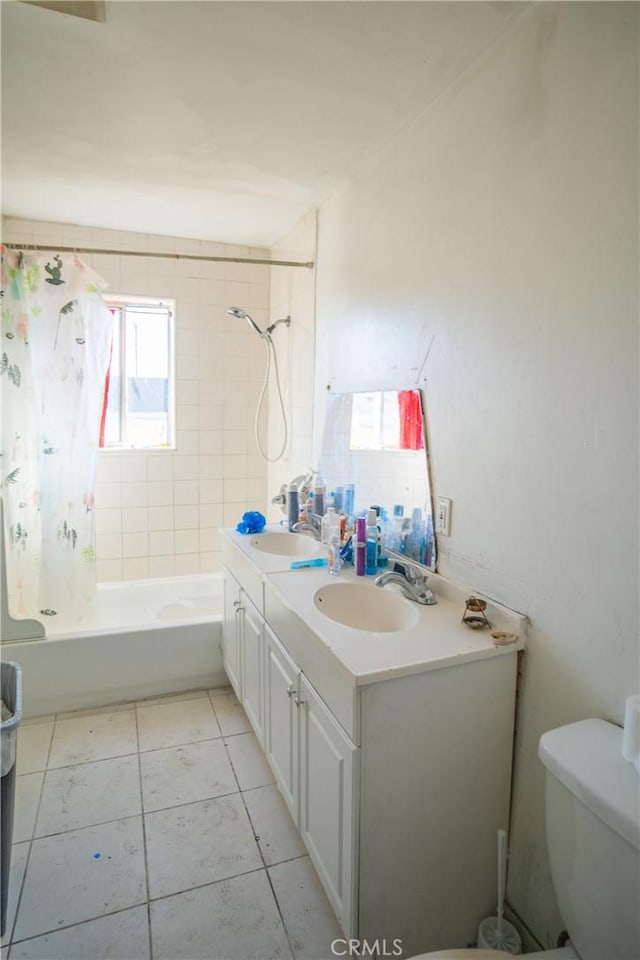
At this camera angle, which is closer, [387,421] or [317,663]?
[317,663]

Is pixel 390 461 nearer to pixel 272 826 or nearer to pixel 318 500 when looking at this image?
pixel 318 500

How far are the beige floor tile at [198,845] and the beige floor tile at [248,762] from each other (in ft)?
0.30

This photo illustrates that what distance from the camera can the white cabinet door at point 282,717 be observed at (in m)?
1.60

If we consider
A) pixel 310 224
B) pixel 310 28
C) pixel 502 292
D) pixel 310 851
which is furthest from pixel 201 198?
pixel 310 851

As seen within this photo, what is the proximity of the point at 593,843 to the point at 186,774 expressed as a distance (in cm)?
155

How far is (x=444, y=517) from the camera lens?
5.41 feet

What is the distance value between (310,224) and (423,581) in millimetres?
1933

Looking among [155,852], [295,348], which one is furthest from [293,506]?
[155,852]

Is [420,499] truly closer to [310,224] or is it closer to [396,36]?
[396,36]

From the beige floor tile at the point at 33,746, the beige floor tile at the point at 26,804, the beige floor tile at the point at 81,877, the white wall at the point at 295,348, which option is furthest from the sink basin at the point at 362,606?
the beige floor tile at the point at 33,746

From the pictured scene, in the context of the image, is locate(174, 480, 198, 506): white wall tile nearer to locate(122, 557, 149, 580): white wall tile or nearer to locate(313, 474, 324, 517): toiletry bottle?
locate(122, 557, 149, 580): white wall tile

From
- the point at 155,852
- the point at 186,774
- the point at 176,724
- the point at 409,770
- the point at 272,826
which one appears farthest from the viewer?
the point at 176,724

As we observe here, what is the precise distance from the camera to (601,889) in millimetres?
908

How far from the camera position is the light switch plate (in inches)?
64.3
